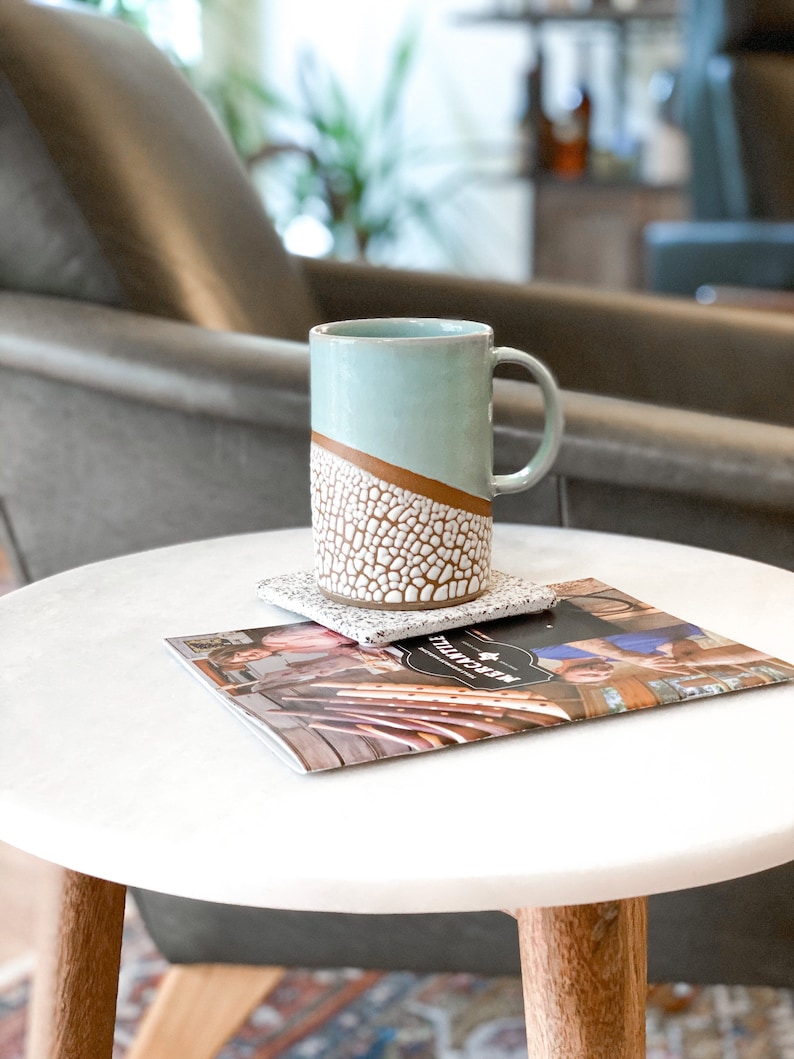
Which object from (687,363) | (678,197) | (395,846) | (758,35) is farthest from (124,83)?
(678,197)

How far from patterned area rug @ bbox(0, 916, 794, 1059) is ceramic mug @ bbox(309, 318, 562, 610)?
0.52m

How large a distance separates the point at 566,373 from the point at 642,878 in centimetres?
104

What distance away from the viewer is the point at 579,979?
492mm

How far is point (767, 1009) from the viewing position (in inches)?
40.7

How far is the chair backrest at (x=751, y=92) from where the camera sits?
222 cm

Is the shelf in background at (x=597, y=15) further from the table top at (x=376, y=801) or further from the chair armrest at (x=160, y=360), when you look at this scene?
the table top at (x=376, y=801)

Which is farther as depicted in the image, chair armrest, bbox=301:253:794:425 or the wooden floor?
chair armrest, bbox=301:253:794:425

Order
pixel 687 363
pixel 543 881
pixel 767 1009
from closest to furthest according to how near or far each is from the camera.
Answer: pixel 543 881, pixel 767 1009, pixel 687 363

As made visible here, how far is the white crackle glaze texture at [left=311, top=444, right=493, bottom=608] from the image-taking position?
59 cm

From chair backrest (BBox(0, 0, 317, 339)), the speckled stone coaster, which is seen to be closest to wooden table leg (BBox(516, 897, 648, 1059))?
the speckled stone coaster

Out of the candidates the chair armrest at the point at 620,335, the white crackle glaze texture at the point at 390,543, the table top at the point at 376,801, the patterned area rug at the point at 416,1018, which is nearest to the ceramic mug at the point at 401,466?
the white crackle glaze texture at the point at 390,543

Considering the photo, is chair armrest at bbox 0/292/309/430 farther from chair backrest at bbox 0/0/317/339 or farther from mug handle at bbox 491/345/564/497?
mug handle at bbox 491/345/564/497

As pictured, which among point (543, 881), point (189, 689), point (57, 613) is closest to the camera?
point (543, 881)

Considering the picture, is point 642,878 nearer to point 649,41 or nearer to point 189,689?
point 189,689
